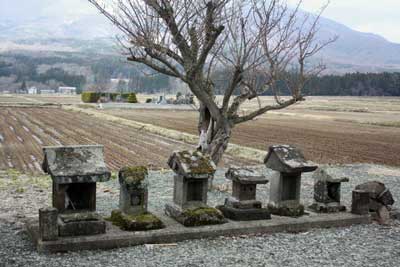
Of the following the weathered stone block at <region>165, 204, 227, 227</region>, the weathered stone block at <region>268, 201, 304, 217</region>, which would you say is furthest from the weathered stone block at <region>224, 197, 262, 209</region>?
the weathered stone block at <region>268, 201, 304, 217</region>

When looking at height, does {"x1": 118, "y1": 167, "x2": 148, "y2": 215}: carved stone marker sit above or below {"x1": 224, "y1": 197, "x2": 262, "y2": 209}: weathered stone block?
above

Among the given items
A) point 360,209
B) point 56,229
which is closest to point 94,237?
point 56,229

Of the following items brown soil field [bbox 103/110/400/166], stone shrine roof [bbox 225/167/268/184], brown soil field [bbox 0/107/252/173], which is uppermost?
stone shrine roof [bbox 225/167/268/184]

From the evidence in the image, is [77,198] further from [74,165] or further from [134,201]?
[134,201]

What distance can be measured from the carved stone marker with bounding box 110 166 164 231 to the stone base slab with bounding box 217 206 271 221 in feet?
5.16

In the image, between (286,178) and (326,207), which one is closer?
(286,178)

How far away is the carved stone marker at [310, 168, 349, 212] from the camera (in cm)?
1119

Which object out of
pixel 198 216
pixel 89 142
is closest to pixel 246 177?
pixel 198 216

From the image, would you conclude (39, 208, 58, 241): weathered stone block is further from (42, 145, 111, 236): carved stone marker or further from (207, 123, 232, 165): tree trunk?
(207, 123, 232, 165): tree trunk

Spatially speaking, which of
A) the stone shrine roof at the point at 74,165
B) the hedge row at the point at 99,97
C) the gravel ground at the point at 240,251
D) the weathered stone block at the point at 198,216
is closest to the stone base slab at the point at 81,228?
the gravel ground at the point at 240,251

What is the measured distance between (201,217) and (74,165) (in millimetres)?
2505

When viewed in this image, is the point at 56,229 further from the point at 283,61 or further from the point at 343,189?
the point at 343,189

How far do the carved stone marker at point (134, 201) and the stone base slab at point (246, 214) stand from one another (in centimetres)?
157

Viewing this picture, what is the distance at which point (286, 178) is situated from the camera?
35.3 ft
